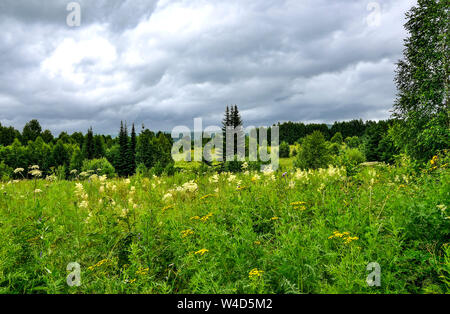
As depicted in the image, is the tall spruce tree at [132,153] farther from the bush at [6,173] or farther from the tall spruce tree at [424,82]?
the tall spruce tree at [424,82]

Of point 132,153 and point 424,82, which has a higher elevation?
point 424,82

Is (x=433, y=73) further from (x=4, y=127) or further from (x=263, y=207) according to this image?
(x=4, y=127)

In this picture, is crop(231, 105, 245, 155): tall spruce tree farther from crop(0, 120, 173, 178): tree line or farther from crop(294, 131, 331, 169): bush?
crop(294, 131, 331, 169): bush

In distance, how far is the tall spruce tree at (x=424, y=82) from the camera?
15888 mm

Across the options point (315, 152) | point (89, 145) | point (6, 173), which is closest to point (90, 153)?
point (89, 145)

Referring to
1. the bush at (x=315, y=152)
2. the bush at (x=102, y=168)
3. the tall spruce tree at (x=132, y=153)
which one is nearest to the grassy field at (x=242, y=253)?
the bush at (x=102, y=168)

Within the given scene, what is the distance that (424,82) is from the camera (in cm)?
1694

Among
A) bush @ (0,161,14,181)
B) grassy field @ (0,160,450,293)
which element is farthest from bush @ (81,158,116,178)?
grassy field @ (0,160,450,293)

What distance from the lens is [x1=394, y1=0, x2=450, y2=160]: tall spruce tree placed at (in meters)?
15.9

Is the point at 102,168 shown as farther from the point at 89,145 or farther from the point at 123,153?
the point at 89,145

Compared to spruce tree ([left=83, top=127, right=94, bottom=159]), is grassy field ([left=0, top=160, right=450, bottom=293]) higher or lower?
lower
